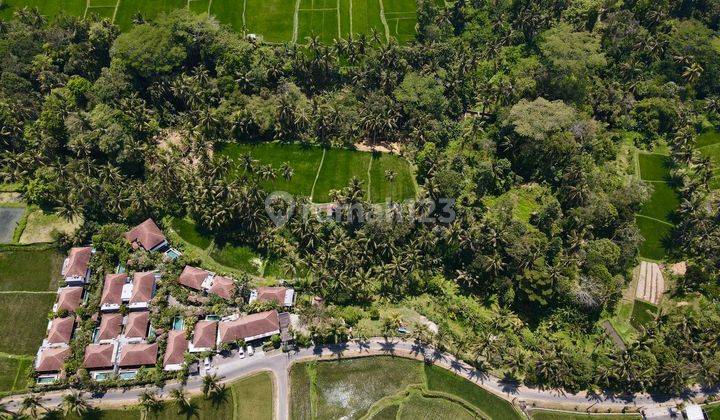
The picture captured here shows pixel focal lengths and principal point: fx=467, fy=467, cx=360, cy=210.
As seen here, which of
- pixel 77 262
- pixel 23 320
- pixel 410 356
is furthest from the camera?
pixel 77 262

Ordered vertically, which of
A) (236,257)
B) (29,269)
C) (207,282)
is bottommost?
(207,282)

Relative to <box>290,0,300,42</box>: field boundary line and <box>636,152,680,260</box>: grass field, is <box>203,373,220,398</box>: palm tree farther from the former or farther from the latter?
<box>636,152,680,260</box>: grass field

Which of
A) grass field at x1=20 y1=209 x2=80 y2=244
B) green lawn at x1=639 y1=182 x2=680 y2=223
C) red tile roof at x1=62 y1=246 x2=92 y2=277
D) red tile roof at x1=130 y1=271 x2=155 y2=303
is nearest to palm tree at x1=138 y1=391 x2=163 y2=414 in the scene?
red tile roof at x1=130 y1=271 x2=155 y2=303

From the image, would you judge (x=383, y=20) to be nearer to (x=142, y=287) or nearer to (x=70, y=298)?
(x=142, y=287)

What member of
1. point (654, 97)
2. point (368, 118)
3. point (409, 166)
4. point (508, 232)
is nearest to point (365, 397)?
point (508, 232)

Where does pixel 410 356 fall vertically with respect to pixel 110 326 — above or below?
below

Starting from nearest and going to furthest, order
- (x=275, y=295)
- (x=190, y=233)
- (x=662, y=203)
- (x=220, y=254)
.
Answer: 1. (x=275, y=295)
2. (x=220, y=254)
3. (x=190, y=233)
4. (x=662, y=203)

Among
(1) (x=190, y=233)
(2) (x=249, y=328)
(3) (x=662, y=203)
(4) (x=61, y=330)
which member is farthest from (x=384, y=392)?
(3) (x=662, y=203)

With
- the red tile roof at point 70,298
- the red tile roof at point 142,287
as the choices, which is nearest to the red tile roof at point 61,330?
the red tile roof at point 70,298
